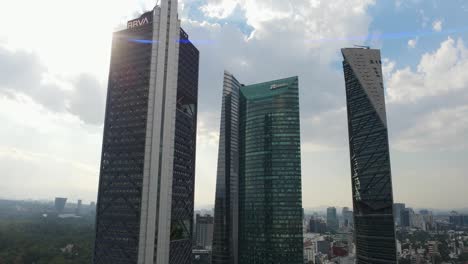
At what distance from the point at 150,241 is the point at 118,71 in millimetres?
61671

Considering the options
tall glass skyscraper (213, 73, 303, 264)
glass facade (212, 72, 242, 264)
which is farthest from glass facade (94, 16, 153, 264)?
glass facade (212, 72, 242, 264)

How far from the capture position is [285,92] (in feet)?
573

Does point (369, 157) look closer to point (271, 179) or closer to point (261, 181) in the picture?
point (271, 179)

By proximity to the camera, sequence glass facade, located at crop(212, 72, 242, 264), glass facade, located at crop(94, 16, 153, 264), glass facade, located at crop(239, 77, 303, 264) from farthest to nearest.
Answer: glass facade, located at crop(212, 72, 242, 264) < glass facade, located at crop(239, 77, 303, 264) < glass facade, located at crop(94, 16, 153, 264)

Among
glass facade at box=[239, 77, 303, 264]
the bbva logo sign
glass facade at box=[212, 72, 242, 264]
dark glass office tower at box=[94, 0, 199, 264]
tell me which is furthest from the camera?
glass facade at box=[212, 72, 242, 264]

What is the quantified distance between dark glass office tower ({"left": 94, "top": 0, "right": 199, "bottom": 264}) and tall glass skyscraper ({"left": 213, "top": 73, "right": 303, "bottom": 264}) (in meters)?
52.3

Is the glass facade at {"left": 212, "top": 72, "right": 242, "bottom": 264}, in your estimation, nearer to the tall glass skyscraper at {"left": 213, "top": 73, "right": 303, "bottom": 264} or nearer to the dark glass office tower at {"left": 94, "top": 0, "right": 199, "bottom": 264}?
the tall glass skyscraper at {"left": 213, "top": 73, "right": 303, "bottom": 264}

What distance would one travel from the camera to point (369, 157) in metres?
165

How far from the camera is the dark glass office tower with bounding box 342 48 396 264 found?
152m

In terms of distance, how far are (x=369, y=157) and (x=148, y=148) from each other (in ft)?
361

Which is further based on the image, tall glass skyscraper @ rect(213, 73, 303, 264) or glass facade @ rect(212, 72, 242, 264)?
glass facade @ rect(212, 72, 242, 264)

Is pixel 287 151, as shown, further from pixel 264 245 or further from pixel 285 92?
pixel 264 245

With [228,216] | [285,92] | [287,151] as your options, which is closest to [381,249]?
[287,151]

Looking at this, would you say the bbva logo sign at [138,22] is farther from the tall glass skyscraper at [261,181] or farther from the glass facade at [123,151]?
the tall glass skyscraper at [261,181]
